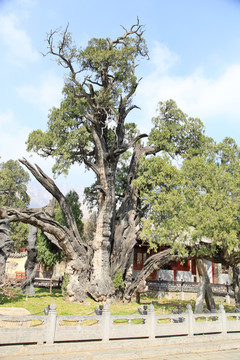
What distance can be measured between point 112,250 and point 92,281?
273 centimetres

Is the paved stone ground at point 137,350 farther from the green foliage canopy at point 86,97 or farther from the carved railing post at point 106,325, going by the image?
the green foliage canopy at point 86,97

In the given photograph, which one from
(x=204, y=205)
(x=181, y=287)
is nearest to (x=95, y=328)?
(x=204, y=205)

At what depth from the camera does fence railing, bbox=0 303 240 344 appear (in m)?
7.24

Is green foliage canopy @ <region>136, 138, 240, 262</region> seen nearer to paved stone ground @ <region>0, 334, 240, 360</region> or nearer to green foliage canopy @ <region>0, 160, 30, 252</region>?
paved stone ground @ <region>0, 334, 240, 360</region>

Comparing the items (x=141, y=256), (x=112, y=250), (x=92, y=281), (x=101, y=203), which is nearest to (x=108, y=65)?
(x=101, y=203)

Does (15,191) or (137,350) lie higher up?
(15,191)

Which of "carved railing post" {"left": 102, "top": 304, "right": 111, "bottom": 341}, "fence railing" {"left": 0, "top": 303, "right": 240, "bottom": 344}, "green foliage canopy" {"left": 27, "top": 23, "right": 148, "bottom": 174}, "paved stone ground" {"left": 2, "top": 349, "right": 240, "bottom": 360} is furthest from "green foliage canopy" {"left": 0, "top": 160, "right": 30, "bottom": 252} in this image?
"paved stone ground" {"left": 2, "top": 349, "right": 240, "bottom": 360}

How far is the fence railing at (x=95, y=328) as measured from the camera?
23.8 ft

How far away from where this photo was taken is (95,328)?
820 centimetres

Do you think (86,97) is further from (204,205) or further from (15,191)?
(15,191)

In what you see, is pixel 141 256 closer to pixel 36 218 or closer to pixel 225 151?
pixel 36 218

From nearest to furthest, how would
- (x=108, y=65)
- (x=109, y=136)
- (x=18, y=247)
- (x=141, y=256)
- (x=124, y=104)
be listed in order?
1. (x=108, y=65)
2. (x=124, y=104)
3. (x=109, y=136)
4. (x=141, y=256)
5. (x=18, y=247)

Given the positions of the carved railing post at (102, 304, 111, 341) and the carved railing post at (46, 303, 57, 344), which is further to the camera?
the carved railing post at (102, 304, 111, 341)

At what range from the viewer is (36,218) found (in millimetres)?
16859
